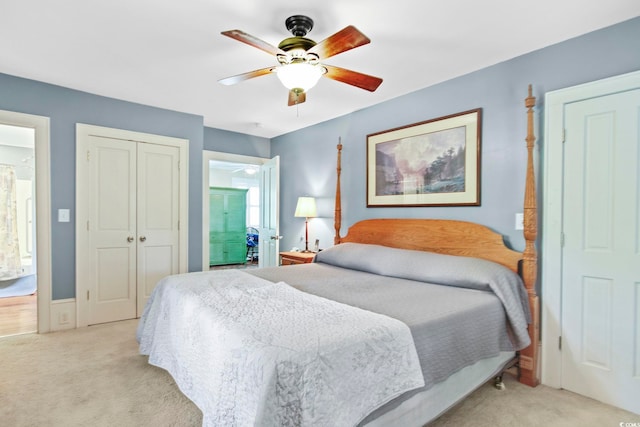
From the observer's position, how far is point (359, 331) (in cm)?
141

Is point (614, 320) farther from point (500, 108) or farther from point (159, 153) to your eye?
point (159, 153)

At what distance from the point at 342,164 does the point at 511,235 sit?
2069 millimetres

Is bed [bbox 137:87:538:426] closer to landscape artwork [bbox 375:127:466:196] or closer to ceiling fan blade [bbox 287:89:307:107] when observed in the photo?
landscape artwork [bbox 375:127:466:196]

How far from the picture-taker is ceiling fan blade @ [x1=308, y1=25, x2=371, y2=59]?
1.68 meters

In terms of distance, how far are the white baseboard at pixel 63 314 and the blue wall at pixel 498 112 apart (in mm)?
2863

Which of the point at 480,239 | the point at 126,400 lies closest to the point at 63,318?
the point at 126,400

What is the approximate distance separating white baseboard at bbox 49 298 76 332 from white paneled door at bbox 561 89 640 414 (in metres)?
4.28

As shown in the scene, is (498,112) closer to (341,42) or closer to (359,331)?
(341,42)

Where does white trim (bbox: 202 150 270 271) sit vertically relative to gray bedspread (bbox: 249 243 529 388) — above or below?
above

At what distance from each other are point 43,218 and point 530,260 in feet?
13.8

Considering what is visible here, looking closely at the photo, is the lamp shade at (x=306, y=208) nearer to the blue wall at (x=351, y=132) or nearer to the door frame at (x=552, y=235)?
the blue wall at (x=351, y=132)

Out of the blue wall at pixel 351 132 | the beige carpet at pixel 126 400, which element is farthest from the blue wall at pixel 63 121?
the beige carpet at pixel 126 400

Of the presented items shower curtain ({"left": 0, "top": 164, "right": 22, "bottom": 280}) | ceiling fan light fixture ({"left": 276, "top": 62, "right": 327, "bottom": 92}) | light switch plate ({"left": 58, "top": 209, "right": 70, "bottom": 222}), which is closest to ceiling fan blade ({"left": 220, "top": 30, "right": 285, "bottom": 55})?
ceiling fan light fixture ({"left": 276, "top": 62, "right": 327, "bottom": 92})

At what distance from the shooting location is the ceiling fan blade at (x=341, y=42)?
1677 mm
